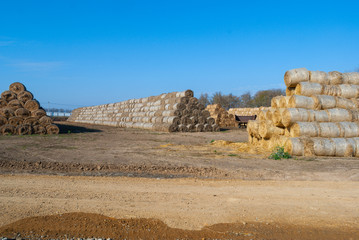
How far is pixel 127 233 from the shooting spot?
3.49 m

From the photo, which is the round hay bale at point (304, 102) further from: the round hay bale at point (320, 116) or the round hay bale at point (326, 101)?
the round hay bale at point (320, 116)

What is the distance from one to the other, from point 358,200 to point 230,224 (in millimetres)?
2624

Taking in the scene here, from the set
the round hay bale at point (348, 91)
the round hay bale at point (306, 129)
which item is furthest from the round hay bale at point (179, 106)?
the round hay bale at point (306, 129)

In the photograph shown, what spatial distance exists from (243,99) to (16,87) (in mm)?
59919

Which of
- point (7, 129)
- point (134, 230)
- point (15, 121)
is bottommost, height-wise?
point (134, 230)

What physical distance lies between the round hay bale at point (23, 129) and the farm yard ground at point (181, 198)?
7995 millimetres

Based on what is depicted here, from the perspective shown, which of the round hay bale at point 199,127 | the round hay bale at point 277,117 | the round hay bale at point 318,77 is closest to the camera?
the round hay bale at point 277,117

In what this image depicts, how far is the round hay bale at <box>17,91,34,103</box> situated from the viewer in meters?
16.8

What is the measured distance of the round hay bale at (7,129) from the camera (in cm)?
1531

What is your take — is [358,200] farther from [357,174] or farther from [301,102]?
[301,102]

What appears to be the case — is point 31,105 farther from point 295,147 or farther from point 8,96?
point 295,147

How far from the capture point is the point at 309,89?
10672 millimetres

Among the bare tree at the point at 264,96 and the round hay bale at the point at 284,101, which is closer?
→ the round hay bale at the point at 284,101

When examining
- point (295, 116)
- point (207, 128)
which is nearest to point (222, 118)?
point (207, 128)
